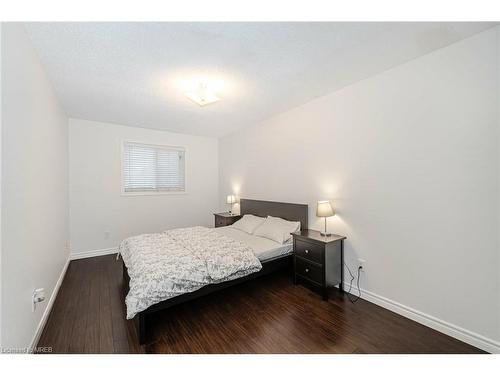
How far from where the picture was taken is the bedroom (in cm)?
161

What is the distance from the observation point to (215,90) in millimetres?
2619

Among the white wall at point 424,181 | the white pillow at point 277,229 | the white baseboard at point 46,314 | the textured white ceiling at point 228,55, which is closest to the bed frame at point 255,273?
the white pillow at point 277,229

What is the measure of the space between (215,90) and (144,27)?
110 centimetres

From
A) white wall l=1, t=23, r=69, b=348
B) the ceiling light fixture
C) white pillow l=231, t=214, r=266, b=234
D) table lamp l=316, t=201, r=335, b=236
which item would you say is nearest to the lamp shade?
table lamp l=316, t=201, r=335, b=236

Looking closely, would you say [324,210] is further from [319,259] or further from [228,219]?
[228,219]

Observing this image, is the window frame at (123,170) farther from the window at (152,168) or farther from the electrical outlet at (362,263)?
the electrical outlet at (362,263)

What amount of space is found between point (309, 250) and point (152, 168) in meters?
3.64

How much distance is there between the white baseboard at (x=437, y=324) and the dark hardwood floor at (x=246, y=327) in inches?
2.0

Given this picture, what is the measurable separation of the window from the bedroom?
119 cm

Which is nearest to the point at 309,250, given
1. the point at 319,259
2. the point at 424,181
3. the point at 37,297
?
the point at 319,259

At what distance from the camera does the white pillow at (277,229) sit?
2.88m

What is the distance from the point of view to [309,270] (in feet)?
8.35
